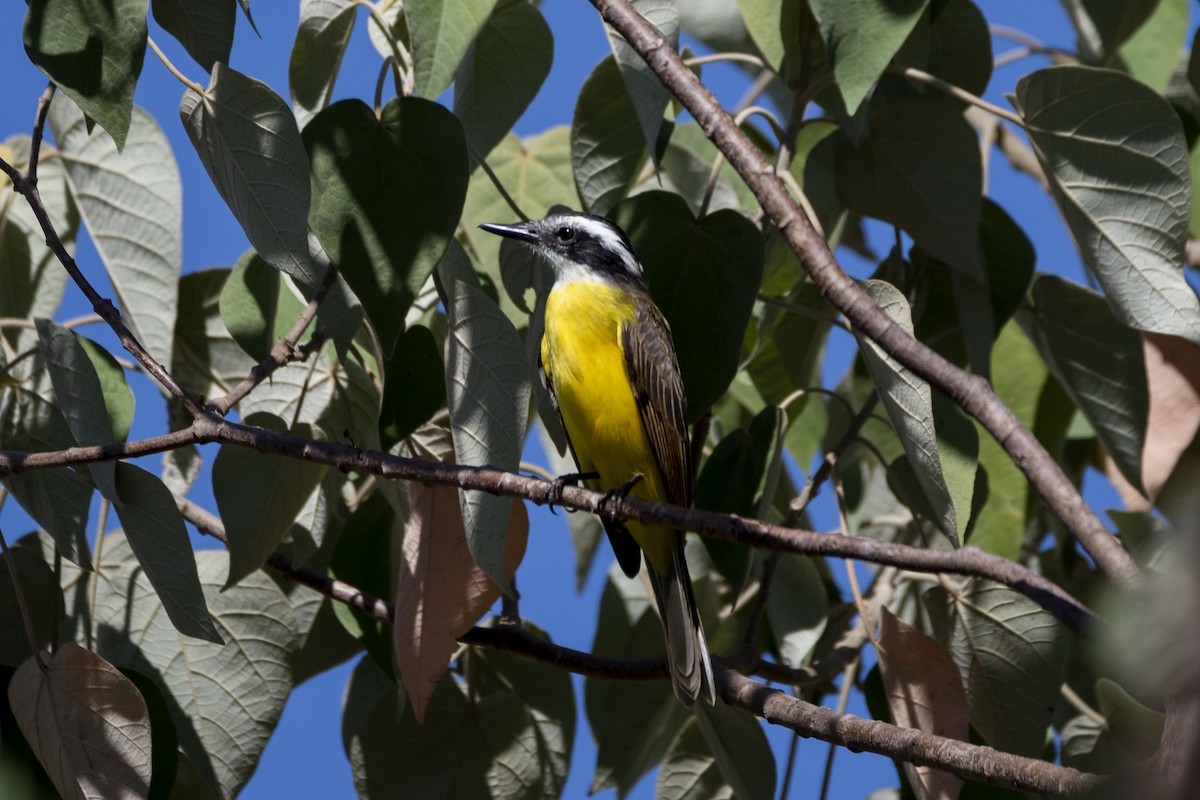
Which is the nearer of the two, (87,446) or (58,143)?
(87,446)

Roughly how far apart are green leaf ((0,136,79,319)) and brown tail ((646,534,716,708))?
1724mm

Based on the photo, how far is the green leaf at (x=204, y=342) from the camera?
3.46m

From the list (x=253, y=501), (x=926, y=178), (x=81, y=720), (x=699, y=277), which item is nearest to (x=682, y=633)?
(x=699, y=277)

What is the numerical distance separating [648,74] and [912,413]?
0.91m

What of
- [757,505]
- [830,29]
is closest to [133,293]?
[757,505]

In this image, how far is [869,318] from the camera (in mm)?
2035

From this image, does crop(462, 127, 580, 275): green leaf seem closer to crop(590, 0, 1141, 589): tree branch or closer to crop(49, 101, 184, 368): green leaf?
crop(49, 101, 184, 368): green leaf

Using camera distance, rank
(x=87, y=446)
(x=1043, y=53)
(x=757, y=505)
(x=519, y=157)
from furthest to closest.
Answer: (x=1043, y=53)
(x=519, y=157)
(x=757, y=505)
(x=87, y=446)

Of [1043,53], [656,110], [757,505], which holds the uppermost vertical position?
[1043,53]

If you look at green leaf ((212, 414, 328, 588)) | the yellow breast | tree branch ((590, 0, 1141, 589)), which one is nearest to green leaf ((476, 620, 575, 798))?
the yellow breast

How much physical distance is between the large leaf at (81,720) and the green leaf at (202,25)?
1.11 metres

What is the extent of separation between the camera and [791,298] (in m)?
3.26

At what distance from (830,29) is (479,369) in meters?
0.88

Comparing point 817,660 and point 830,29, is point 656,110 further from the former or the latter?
point 817,660
